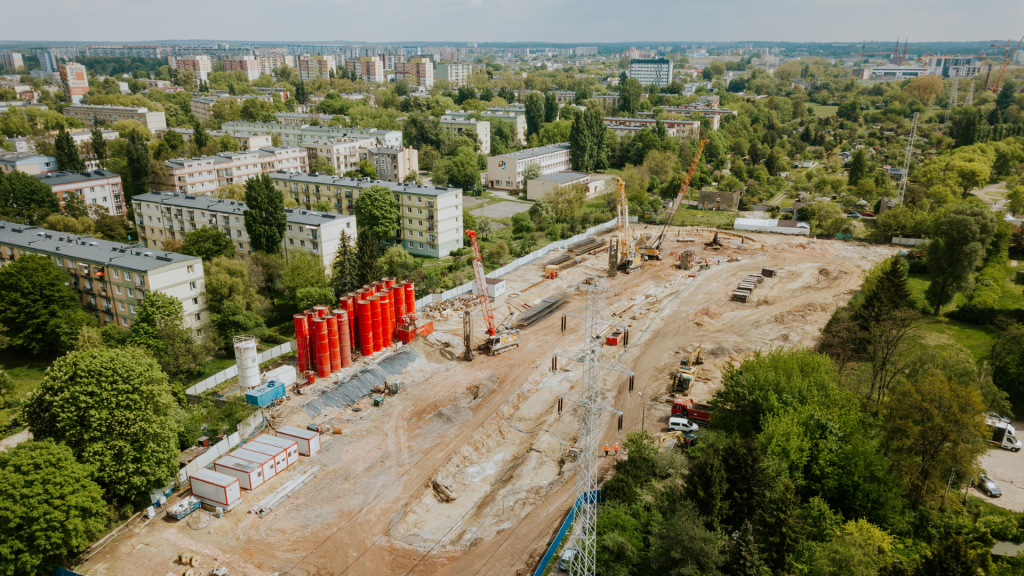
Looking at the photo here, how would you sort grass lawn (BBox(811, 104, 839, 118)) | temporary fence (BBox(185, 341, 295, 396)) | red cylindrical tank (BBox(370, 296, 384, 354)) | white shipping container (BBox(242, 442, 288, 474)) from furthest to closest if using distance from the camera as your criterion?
grass lawn (BBox(811, 104, 839, 118)) < red cylindrical tank (BBox(370, 296, 384, 354)) < temporary fence (BBox(185, 341, 295, 396)) < white shipping container (BBox(242, 442, 288, 474))

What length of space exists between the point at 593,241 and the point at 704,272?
1252 cm

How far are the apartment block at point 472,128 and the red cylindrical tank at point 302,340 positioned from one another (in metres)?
73.1

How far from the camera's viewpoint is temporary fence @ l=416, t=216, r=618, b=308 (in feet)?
151

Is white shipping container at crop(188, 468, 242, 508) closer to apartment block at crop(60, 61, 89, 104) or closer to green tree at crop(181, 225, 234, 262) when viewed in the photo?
green tree at crop(181, 225, 234, 262)

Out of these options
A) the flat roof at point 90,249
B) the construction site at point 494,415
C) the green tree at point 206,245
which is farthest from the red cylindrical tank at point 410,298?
the green tree at point 206,245

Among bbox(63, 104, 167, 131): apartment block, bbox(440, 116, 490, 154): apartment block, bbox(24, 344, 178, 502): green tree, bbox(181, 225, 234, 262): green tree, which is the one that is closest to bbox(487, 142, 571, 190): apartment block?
bbox(440, 116, 490, 154): apartment block

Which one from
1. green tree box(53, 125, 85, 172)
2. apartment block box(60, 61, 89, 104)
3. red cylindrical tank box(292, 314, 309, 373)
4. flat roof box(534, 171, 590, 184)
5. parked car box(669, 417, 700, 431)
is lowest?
parked car box(669, 417, 700, 431)

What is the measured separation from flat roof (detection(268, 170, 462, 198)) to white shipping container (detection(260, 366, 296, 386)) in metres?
25.9

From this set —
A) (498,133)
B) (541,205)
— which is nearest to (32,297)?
(541,205)

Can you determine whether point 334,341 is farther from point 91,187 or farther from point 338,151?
point 338,151

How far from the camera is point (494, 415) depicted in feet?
107

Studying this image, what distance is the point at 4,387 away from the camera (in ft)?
111

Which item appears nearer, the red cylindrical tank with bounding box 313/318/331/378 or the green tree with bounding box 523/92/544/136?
the red cylindrical tank with bounding box 313/318/331/378

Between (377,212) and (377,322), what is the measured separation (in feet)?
64.5
